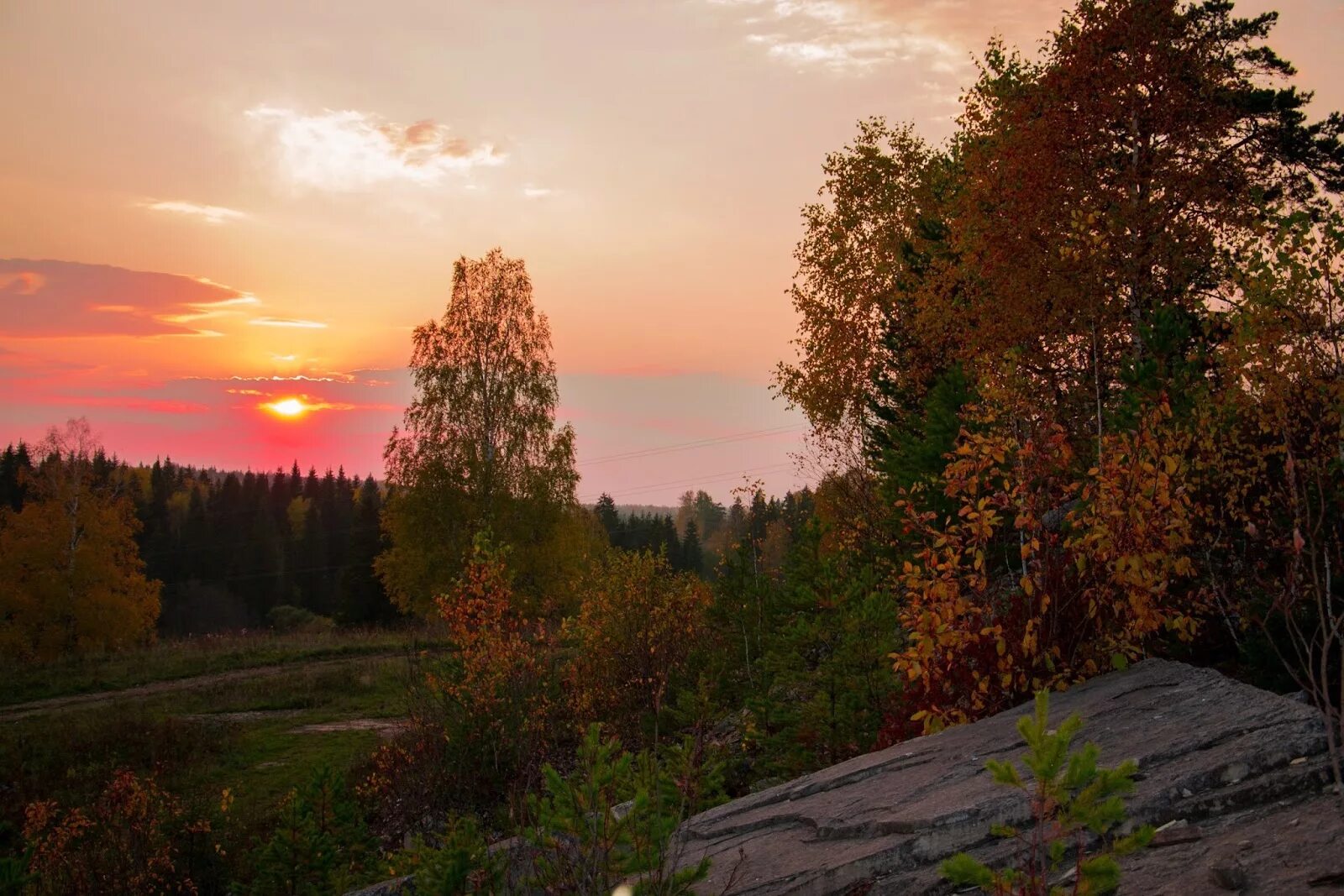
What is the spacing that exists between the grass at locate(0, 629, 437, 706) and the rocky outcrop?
18.5 meters

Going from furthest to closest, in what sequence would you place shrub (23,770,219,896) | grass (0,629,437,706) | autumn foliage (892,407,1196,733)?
grass (0,629,437,706)
shrub (23,770,219,896)
autumn foliage (892,407,1196,733)

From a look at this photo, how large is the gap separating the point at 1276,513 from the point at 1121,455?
1.96 meters

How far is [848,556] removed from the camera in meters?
13.7

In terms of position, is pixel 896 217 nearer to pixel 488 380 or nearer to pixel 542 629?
pixel 488 380

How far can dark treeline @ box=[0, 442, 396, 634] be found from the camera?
2776 inches

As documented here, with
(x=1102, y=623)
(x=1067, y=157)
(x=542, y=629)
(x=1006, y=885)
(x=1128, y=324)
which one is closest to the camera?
(x=1006, y=885)

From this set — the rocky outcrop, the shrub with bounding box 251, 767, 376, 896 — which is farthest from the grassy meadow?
the rocky outcrop

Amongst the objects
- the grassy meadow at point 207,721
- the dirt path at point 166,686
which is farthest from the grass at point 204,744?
the dirt path at point 166,686

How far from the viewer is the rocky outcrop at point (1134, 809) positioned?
293cm

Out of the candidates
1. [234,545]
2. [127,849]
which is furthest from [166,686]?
[234,545]

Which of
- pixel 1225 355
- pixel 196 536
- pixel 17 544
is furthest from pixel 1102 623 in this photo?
pixel 196 536

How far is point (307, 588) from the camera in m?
77.1

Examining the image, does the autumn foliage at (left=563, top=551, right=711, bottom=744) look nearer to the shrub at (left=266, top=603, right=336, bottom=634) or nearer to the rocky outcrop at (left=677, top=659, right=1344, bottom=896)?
the rocky outcrop at (left=677, top=659, right=1344, bottom=896)

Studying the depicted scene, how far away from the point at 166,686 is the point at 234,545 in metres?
61.0
